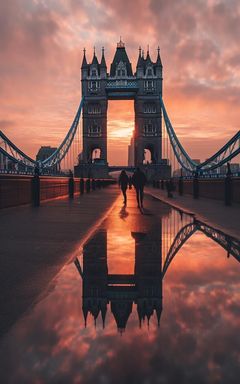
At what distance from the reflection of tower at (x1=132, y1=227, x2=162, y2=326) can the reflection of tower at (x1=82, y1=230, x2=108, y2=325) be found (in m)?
0.29

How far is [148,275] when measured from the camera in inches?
161

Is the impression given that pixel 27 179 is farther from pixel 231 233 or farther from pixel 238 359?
pixel 238 359

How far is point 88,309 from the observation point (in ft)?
9.88

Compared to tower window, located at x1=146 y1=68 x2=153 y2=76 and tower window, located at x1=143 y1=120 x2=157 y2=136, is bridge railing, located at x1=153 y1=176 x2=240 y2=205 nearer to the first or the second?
tower window, located at x1=143 y1=120 x2=157 y2=136

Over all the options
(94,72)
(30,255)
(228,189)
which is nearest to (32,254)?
(30,255)

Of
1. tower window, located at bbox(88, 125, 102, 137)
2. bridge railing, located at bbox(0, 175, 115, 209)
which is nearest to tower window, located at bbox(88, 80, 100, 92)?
tower window, located at bbox(88, 125, 102, 137)

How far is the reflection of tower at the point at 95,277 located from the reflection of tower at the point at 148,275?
0.96 ft

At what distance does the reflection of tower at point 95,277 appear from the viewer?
10.0 feet

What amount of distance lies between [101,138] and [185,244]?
109m

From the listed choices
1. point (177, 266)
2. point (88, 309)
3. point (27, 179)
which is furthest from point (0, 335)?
point (27, 179)

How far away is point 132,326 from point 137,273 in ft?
5.10

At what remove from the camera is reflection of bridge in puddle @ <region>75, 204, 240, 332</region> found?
3.02m

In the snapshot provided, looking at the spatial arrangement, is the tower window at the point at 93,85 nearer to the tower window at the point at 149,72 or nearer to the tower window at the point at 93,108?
the tower window at the point at 93,108

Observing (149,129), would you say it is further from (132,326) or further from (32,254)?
(132,326)
